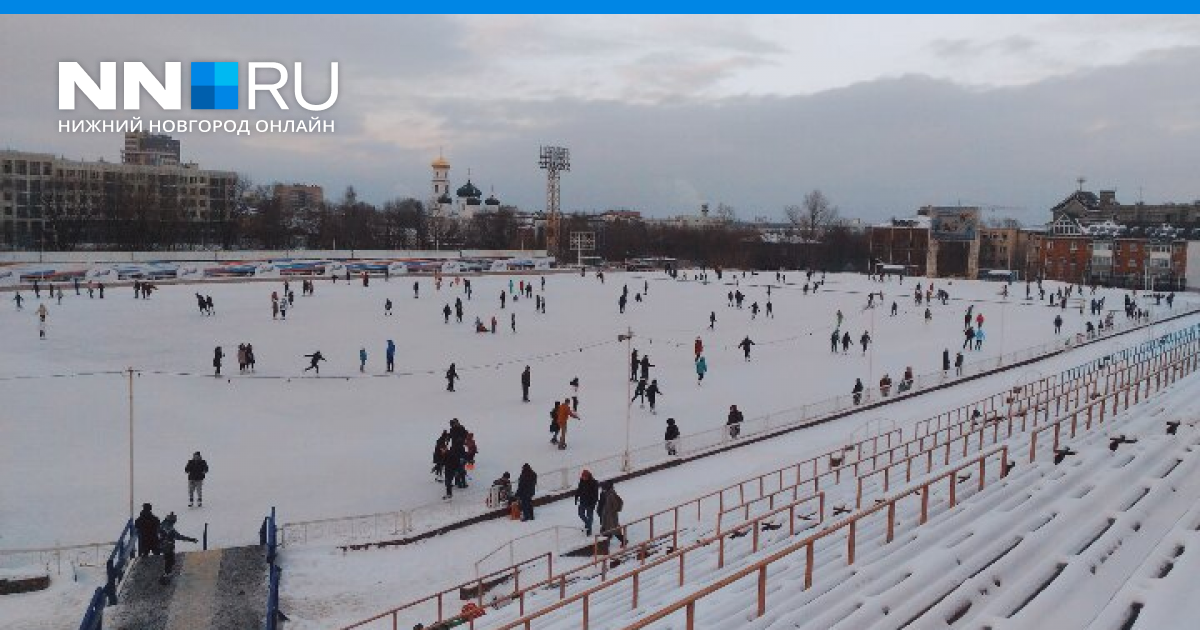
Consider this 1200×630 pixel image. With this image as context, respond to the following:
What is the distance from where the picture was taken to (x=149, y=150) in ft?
581

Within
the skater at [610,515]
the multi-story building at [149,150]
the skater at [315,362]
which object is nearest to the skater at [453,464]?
the skater at [610,515]

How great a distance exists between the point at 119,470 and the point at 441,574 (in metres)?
8.30

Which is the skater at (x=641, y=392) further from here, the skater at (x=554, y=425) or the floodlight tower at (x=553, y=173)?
the floodlight tower at (x=553, y=173)

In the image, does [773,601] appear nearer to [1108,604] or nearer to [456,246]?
[1108,604]

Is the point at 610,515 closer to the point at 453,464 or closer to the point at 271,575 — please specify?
the point at 453,464

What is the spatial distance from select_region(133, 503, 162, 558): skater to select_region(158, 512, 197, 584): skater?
0.22ft

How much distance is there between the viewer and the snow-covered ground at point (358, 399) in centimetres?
1481

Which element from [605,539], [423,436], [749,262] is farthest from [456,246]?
[605,539]

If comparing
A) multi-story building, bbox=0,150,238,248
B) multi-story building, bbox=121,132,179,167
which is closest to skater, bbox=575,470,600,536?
multi-story building, bbox=0,150,238,248

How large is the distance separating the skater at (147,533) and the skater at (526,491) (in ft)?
16.2

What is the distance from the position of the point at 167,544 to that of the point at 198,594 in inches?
35.3

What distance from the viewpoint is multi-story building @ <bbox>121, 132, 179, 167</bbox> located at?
156375 millimetres

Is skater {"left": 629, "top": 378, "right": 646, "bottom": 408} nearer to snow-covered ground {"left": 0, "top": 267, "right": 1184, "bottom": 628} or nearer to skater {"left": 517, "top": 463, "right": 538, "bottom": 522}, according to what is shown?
snow-covered ground {"left": 0, "top": 267, "right": 1184, "bottom": 628}

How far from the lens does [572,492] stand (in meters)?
15.6
